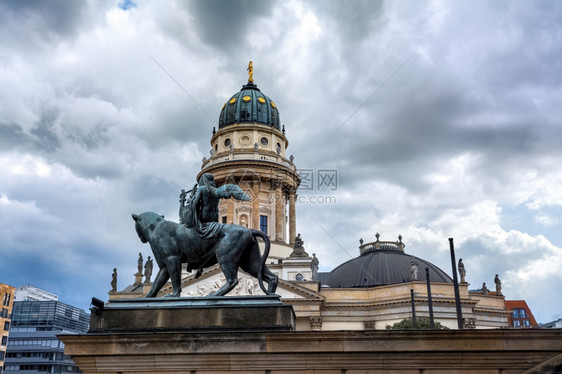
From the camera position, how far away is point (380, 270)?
69750 mm

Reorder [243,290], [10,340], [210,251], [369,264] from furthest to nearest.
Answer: [10,340] < [369,264] < [243,290] < [210,251]

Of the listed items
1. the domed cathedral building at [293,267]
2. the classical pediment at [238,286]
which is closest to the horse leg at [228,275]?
the domed cathedral building at [293,267]

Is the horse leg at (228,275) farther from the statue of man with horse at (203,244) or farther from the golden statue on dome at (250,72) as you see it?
the golden statue on dome at (250,72)

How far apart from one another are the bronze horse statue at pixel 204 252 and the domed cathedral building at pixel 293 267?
4277 cm

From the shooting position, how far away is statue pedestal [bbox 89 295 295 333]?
10.4 m

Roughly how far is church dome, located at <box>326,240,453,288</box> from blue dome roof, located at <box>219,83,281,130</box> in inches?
889

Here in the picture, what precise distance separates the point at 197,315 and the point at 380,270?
6151 centimetres

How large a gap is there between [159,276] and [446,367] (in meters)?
6.13

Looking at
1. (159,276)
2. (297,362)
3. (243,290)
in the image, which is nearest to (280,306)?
(297,362)

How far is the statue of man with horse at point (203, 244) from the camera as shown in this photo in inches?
452

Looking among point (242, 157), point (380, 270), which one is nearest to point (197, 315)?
point (380, 270)

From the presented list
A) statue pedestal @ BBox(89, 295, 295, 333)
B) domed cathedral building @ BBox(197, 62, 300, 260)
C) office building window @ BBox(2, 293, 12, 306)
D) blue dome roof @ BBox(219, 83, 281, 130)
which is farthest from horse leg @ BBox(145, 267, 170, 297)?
office building window @ BBox(2, 293, 12, 306)

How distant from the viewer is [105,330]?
10609 mm

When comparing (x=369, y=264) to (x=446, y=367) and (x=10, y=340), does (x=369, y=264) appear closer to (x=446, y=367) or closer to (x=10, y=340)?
(x=446, y=367)
